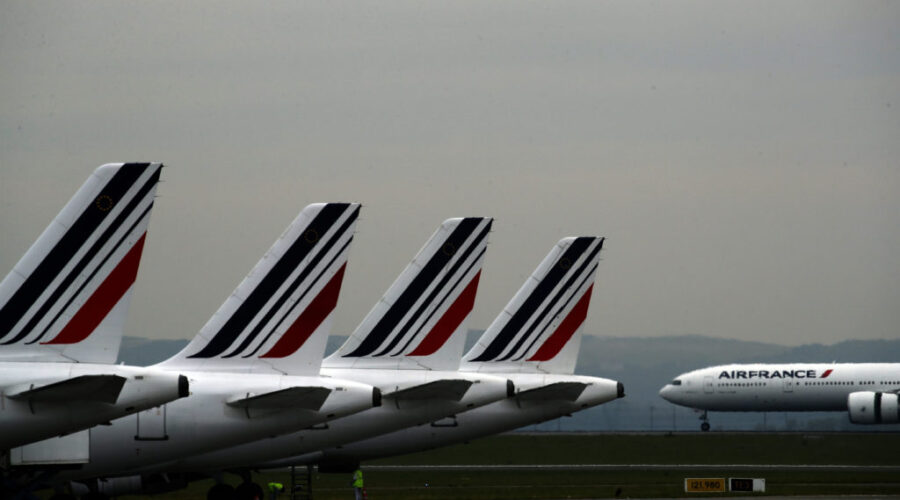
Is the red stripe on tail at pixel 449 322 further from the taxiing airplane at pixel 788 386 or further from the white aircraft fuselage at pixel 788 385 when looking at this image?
the white aircraft fuselage at pixel 788 385

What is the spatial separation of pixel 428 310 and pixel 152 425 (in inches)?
458

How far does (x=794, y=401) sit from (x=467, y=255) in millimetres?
81705

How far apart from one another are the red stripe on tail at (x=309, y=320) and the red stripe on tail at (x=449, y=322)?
687 centimetres

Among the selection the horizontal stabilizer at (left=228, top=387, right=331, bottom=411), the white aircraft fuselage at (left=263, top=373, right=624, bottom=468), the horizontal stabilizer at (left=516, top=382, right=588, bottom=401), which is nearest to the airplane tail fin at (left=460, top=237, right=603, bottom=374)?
the white aircraft fuselage at (left=263, top=373, right=624, bottom=468)

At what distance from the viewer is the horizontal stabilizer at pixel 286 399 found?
33.7 metres

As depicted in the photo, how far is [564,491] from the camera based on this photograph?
6041cm

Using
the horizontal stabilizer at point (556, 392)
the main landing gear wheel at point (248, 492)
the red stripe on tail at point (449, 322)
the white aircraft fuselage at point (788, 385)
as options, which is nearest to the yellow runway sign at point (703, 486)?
the horizontal stabilizer at point (556, 392)

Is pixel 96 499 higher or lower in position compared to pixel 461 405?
lower

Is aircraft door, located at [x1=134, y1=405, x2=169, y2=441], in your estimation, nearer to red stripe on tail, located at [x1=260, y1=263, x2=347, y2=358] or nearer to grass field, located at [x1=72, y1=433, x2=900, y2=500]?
red stripe on tail, located at [x1=260, y1=263, x2=347, y2=358]

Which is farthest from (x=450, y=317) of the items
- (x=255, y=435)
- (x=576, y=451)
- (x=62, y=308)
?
(x=576, y=451)

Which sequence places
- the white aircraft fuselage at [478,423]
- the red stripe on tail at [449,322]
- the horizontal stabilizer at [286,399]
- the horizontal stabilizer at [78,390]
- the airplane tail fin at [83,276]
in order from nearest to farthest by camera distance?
the horizontal stabilizer at [78,390] → the airplane tail fin at [83,276] → the horizontal stabilizer at [286,399] → the red stripe on tail at [449,322] → the white aircraft fuselage at [478,423]

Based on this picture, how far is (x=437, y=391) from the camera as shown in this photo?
130ft

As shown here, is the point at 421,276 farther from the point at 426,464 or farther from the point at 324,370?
the point at 426,464

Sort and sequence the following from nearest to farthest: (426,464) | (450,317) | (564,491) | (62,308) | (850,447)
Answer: (62,308) → (450,317) → (564,491) → (426,464) → (850,447)
